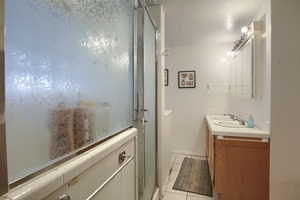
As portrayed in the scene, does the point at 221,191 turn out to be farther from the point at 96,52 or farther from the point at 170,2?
the point at 170,2

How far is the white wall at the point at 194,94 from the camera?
3.50 meters

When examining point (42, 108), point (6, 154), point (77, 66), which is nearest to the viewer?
point (6, 154)

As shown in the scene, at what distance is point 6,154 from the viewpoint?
1.36 feet

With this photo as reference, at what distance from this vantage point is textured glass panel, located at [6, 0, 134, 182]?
1.51 feet

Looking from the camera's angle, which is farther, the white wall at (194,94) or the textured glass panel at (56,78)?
the white wall at (194,94)

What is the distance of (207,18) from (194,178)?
2.33 metres

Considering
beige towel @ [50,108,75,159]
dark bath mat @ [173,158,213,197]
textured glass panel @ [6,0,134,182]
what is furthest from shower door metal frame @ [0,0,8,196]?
dark bath mat @ [173,158,213,197]

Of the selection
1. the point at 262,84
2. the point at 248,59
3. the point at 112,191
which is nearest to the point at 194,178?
the point at 262,84

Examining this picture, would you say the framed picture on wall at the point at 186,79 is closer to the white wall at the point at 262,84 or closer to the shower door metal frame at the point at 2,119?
the white wall at the point at 262,84
